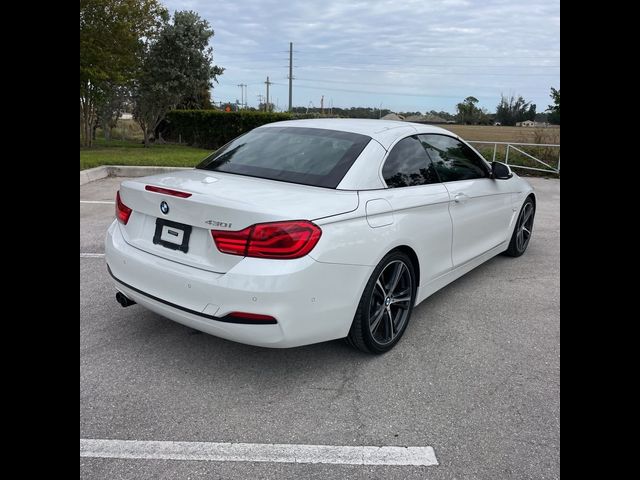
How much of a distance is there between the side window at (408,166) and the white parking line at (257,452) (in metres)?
1.75

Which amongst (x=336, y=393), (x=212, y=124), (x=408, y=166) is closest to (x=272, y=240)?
(x=336, y=393)

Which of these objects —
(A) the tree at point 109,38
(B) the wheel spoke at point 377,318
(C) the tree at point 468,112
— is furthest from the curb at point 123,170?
(C) the tree at point 468,112

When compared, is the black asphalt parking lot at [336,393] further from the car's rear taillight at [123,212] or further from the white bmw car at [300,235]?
the car's rear taillight at [123,212]

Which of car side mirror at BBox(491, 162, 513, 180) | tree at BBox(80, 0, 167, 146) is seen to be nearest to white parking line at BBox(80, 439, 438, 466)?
car side mirror at BBox(491, 162, 513, 180)

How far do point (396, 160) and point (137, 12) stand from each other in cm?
1717

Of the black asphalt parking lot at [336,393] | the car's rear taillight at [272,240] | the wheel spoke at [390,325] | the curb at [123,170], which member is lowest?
the black asphalt parking lot at [336,393]

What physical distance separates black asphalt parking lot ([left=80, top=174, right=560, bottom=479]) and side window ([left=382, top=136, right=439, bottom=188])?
1124 mm

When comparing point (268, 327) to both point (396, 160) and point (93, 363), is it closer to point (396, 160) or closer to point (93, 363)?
point (93, 363)

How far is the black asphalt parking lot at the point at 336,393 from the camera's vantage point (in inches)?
94.9

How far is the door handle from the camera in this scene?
163 inches

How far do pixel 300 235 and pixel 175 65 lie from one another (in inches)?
821

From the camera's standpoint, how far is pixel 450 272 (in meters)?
4.20

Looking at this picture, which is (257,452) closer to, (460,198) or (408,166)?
(408,166)

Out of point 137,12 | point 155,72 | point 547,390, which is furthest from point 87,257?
point 155,72
